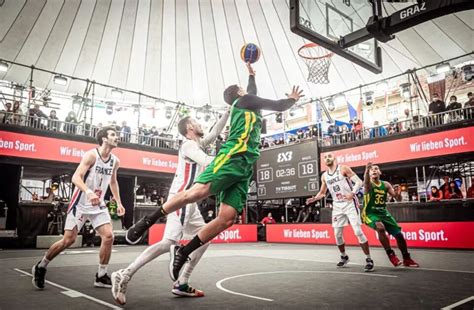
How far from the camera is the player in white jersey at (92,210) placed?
4.49 m

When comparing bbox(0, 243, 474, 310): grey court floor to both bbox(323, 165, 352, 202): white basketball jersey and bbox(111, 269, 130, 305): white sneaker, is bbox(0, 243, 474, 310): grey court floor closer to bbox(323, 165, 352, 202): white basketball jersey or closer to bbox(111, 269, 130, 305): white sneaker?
bbox(111, 269, 130, 305): white sneaker

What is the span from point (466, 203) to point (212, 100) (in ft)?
59.9

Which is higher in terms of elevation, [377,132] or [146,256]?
[377,132]

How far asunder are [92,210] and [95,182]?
1.25ft

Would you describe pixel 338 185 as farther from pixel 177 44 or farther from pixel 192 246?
pixel 177 44

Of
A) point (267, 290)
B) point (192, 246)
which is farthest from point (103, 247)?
point (267, 290)

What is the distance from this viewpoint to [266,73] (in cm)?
2411

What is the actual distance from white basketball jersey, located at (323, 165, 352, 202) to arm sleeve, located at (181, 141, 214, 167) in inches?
149

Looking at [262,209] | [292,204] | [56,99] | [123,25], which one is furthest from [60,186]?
[292,204]

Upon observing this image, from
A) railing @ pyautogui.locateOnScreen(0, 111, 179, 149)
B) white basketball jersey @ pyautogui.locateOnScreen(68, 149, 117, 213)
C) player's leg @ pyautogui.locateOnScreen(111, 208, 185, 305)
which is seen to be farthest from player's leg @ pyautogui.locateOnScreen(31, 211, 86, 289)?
railing @ pyautogui.locateOnScreen(0, 111, 179, 149)

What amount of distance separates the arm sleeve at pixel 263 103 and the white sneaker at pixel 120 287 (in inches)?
80.0

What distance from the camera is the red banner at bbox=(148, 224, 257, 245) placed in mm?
15266

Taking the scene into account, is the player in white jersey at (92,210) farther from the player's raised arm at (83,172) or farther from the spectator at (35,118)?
the spectator at (35,118)

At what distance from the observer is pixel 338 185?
23.6ft
